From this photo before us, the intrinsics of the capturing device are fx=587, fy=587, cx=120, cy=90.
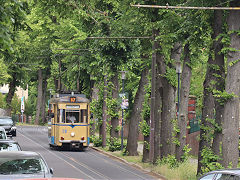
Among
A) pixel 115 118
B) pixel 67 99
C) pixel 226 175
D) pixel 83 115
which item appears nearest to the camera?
pixel 226 175

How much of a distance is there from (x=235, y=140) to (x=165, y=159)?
788cm

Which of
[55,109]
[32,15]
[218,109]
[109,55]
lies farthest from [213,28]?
[32,15]

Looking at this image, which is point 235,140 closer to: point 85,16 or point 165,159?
point 165,159

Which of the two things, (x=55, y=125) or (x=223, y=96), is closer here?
(x=223, y=96)

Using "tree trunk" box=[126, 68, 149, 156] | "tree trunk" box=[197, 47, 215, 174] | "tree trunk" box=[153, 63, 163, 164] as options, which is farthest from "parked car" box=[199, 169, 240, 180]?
"tree trunk" box=[126, 68, 149, 156]

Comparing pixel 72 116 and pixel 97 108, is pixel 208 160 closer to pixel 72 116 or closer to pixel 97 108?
pixel 72 116

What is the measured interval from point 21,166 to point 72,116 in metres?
23.0

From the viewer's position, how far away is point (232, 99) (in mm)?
19016

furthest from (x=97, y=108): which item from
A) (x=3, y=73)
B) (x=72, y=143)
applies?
(x=3, y=73)

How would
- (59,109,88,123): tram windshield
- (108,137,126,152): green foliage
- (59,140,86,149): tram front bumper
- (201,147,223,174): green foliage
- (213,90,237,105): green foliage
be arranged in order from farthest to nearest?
(108,137,126,152): green foliage, (59,140,86,149): tram front bumper, (59,109,88,123): tram windshield, (201,147,223,174): green foliage, (213,90,237,105): green foliage

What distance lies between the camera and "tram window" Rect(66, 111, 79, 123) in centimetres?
3594

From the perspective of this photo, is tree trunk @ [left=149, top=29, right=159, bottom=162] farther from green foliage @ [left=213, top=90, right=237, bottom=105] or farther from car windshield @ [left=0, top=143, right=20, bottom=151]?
car windshield @ [left=0, top=143, right=20, bottom=151]

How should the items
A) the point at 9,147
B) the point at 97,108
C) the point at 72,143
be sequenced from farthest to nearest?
the point at 97,108, the point at 72,143, the point at 9,147

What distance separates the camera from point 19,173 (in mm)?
12711
